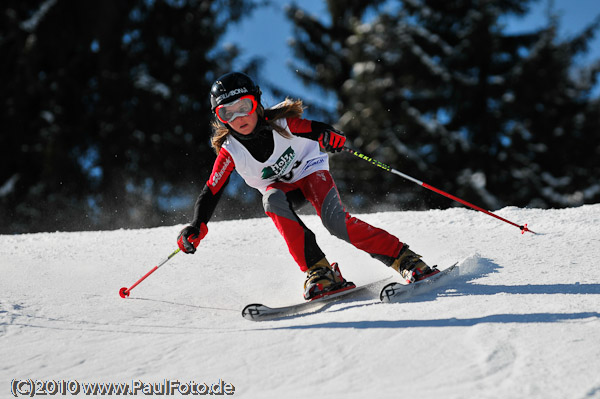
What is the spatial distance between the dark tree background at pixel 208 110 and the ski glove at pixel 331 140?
10800mm

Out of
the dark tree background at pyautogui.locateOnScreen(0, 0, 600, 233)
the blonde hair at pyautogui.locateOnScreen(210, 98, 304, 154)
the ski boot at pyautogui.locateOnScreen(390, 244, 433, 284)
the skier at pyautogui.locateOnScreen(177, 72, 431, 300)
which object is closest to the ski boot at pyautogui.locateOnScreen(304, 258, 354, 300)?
the skier at pyautogui.locateOnScreen(177, 72, 431, 300)

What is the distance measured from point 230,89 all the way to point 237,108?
110 millimetres

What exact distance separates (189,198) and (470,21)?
904cm

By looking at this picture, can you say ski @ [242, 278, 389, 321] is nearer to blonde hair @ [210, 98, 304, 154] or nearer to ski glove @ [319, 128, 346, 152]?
ski glove @ [319, 128, 346, 152]

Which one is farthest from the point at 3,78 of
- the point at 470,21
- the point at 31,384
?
the point at 31,384

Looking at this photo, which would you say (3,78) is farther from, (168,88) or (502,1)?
(502,1)

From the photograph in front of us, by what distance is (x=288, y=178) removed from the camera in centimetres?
324

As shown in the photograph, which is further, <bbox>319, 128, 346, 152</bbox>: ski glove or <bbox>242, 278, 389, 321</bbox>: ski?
<bbox>319, 128, 346, 152</bbox>: ski glove

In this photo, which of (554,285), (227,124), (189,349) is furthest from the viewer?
(227,124)

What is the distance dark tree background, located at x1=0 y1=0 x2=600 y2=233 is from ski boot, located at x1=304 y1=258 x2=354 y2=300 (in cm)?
1091

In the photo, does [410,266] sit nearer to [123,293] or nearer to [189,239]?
[189,239]

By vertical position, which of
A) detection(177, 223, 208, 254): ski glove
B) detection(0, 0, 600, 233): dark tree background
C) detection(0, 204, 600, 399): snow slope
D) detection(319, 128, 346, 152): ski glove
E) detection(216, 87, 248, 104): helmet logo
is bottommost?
detection(0, 204, 600, 399): snow slope

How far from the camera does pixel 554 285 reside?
108 inches

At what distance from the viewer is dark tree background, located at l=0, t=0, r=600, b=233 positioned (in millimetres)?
14406
